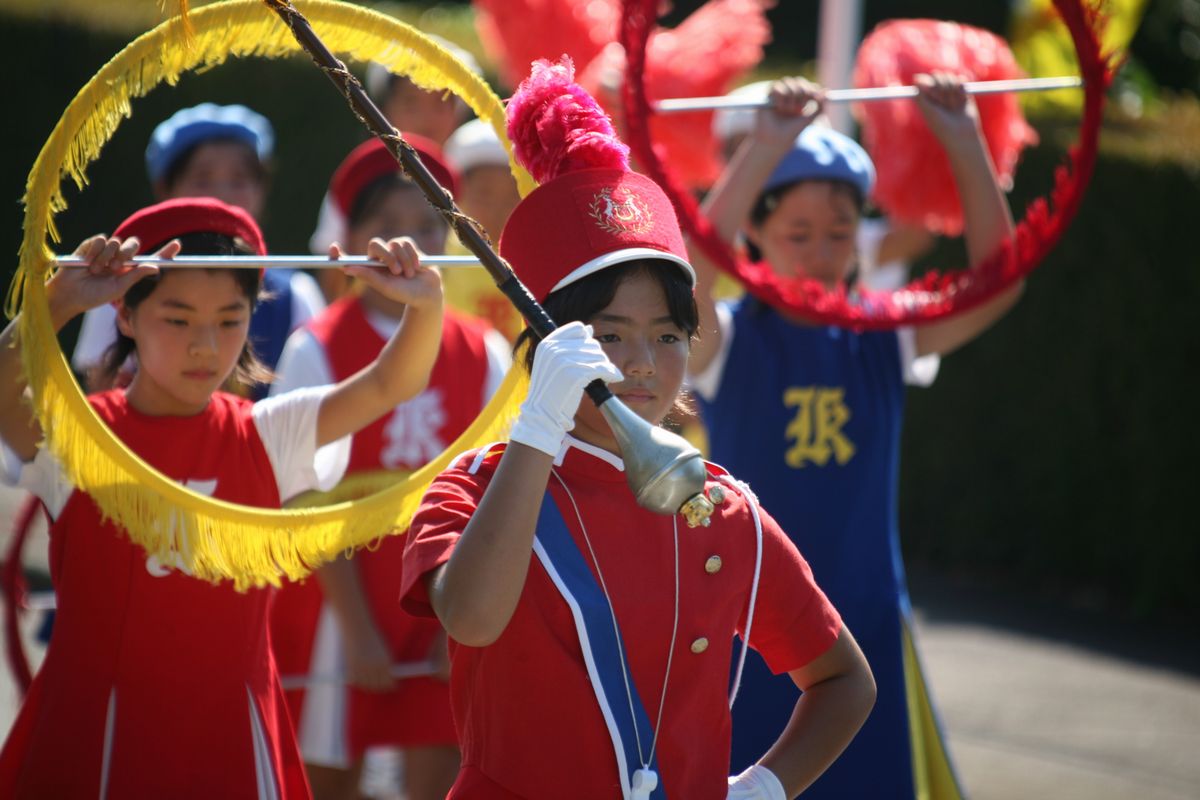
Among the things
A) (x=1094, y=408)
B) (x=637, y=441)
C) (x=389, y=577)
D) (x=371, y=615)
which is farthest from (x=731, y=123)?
(x=1094, y=408)

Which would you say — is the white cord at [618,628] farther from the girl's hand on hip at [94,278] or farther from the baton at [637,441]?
the girl's hand on hip at [94,278]

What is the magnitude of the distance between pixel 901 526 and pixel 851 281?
4910 millimetres

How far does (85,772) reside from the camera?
104 inches

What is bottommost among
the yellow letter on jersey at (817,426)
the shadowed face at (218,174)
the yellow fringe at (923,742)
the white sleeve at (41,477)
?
the yellow fringe at (923,742)

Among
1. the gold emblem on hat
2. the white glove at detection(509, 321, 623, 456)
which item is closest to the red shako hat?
the gold emblem on hat

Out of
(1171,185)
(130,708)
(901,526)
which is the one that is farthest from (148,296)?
(901,526)

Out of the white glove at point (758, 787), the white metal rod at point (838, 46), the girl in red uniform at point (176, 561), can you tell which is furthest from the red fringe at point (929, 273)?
the white metal rod at point (838, 46)

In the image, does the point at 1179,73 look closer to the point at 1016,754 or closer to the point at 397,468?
the point at 1016,754

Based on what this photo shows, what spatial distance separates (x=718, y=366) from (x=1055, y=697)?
350 cm

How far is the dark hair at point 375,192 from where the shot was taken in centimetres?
420

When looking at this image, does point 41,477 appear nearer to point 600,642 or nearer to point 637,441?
point 600,642

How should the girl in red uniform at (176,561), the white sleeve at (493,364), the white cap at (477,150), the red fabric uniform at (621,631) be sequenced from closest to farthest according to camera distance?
the red fabric uniform at (621,631), the girl in red uniform at (176,561), the white sleeve at (493,364), the white cap at (477,150)

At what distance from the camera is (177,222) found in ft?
9.41

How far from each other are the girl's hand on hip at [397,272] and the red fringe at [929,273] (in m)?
0.82
